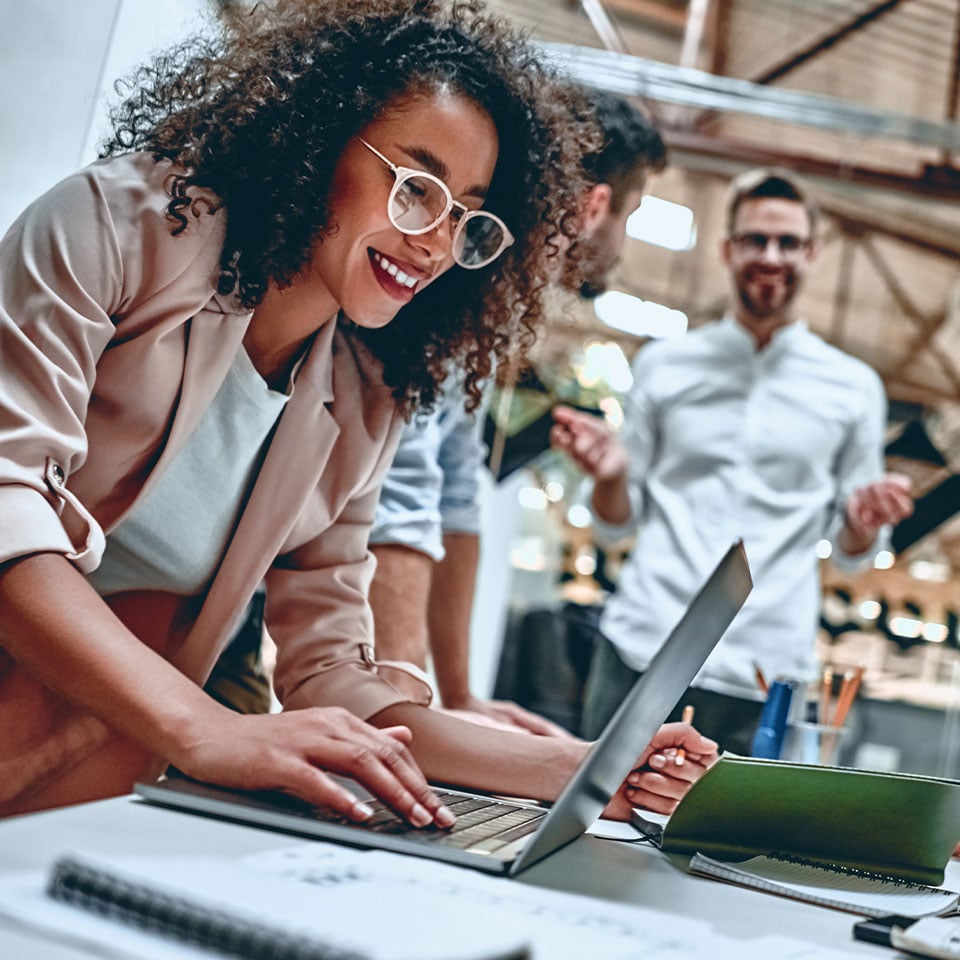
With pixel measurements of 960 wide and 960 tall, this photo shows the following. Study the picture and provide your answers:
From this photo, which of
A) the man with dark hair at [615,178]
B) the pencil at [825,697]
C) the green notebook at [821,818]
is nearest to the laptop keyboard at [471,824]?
the green notebook at [821,818]

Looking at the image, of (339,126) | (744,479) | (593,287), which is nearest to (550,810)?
(339,126)

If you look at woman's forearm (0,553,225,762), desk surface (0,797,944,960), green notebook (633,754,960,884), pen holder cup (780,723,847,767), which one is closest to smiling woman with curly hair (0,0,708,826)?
woman's forearm (0,553,225,762)

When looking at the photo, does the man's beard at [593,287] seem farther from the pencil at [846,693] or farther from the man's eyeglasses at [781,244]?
the pencil at [846,693]

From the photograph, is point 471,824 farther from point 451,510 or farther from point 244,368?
point 451,510

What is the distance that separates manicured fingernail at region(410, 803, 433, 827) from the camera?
88 cm

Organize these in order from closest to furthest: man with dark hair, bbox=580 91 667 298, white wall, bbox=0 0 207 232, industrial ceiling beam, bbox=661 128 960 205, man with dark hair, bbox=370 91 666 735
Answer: white wall, bbox=0 0 207 232
man with dark hair, bbox=370 91 666 735
man with dark hair, bbox=580 91 667 298
industrial ceiling beam, bbox=661 128 960 205

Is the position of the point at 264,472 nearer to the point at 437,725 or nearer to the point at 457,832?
the point at 437,725

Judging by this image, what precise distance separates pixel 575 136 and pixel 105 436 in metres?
0.83

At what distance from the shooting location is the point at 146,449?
3.91ft

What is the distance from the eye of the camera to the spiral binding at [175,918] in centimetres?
49

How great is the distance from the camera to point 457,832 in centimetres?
90

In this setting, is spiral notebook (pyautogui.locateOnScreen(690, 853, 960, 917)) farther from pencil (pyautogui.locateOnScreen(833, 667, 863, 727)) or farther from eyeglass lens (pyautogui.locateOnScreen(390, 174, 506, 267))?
eyeglass lens (pyautogui.locateOnScreen(390, 174, 506, 267))

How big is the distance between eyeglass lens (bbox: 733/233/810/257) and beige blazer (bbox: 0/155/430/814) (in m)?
1.66

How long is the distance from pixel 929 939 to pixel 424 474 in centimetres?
140
